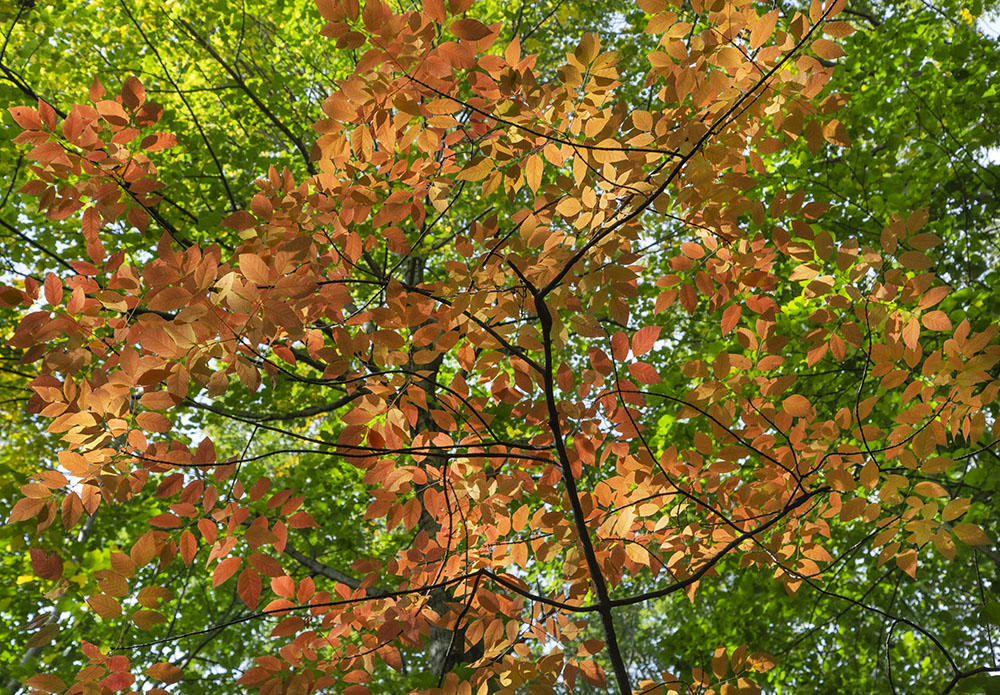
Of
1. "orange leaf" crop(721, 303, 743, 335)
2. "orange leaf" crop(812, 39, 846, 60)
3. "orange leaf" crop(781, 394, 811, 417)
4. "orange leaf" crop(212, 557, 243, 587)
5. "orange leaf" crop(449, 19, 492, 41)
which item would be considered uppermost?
"orange leaf" crop(812, 39, 846, 60)

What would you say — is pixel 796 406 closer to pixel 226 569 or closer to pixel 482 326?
pixel 482 326

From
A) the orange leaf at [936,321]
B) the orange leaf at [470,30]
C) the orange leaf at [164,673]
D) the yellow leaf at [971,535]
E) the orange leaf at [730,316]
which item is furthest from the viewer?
the orange leaf at [730,316]

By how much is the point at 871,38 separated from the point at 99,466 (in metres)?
5.19

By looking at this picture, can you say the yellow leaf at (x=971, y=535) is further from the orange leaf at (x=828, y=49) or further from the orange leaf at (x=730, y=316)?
the orange leaf at (x=828, y=49)

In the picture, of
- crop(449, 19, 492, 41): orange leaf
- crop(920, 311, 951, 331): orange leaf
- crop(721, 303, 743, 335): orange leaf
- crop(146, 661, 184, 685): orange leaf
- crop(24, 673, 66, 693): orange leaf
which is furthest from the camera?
crop(721, 303, 743, 335): orange leaf

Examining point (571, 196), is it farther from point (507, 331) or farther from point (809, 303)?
point (809, 303)

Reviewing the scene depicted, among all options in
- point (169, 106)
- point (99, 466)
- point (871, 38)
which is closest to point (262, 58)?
point (169, 106)

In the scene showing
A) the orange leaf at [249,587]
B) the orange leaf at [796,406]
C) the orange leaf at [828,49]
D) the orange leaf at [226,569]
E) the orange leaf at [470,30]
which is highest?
the orange leaf at [828,49]

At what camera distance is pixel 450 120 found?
2033mm

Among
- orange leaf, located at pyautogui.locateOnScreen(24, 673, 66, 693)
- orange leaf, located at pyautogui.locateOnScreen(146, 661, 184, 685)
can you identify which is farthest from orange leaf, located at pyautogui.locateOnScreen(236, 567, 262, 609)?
orange leaf, located at pyautogui.locateOnScreen(24, 673, 66, 693)

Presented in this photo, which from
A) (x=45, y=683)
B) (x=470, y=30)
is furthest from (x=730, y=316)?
(x=45, y=683)

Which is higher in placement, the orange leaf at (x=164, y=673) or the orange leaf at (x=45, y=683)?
the orange leaf at (x=164, y=673)

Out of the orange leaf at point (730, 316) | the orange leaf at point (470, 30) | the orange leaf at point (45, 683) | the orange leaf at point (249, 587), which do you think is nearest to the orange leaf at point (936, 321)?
the orange leaf at point (730, 316)

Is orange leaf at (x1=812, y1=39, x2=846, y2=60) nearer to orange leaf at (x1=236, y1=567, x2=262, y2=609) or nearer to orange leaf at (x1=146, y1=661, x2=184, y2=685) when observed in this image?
orange leaf at (x1=236, y1=567, x2=262, y2=609)
